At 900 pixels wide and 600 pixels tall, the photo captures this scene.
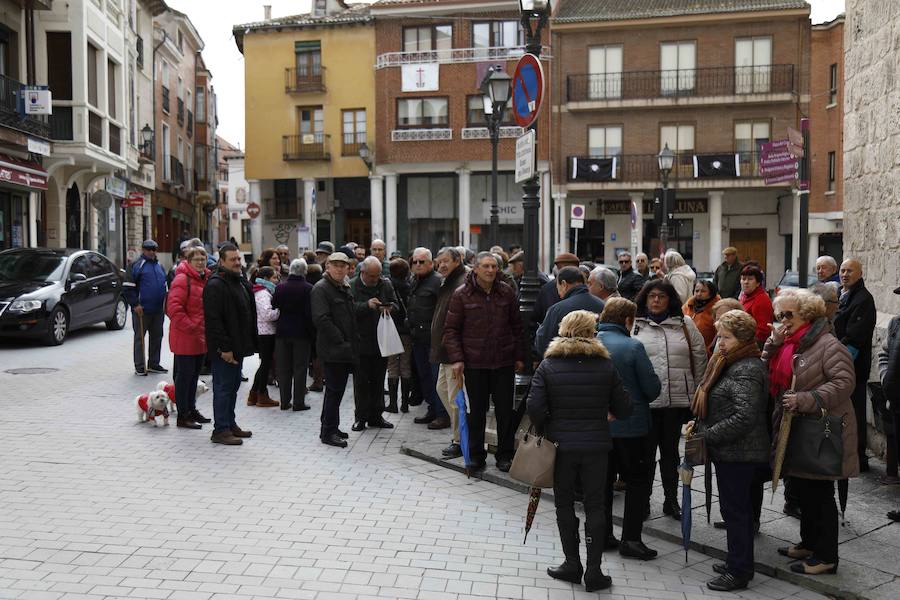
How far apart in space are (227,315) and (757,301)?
5120 mm

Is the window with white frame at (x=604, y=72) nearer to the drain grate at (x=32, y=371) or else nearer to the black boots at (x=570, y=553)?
the drain grate at (x=32, y=371)

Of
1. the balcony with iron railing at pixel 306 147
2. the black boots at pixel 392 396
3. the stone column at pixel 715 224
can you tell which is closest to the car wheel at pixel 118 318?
the black boots at pixel 392 396

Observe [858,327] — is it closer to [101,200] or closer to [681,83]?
[101,200]

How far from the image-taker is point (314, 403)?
10.5 m

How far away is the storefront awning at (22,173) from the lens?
19.1m

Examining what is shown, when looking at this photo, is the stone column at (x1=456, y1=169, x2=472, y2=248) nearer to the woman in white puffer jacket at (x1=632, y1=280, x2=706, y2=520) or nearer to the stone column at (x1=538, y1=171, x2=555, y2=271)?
the stone column at (x1=538, y1=171, x2=555, y2=271)

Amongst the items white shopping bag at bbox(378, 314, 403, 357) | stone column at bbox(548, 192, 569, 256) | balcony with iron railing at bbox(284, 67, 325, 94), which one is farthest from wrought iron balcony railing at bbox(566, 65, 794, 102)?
white shopping bag at bbox(378, 314, 403, 357)

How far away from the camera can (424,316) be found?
932 centimetres

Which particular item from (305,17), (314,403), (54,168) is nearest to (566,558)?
(314,403)

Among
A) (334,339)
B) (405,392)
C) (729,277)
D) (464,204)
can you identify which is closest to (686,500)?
(334,339)

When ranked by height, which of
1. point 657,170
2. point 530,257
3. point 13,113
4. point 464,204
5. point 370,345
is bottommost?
point 370,345

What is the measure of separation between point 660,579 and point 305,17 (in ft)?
128

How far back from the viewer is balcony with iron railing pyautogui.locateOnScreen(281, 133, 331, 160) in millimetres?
38969

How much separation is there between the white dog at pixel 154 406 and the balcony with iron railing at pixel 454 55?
29.5 meters
